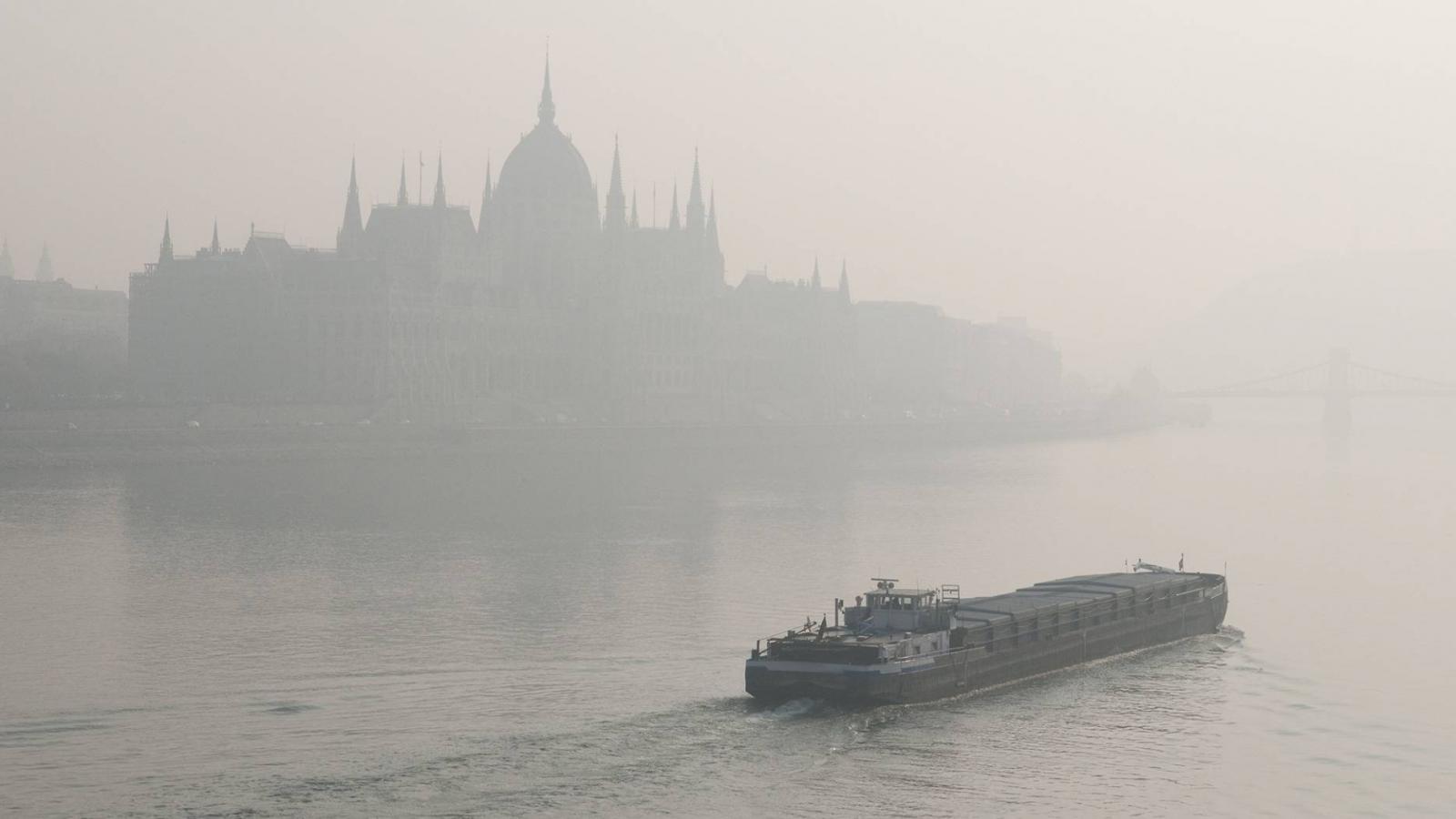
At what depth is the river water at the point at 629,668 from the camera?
2716cm

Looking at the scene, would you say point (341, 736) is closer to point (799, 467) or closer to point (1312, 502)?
point (1312, 502)

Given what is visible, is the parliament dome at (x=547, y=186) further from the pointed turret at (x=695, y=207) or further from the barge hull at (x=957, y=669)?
the barge hull at (x=957, y=669)

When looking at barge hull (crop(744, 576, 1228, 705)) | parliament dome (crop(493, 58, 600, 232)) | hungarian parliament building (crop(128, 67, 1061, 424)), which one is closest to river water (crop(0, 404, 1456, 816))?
barge hull (crop(744, 576, 1228, 705))

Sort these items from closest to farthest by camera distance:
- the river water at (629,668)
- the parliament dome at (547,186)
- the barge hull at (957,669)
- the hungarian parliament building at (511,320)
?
the river water at (629,668) < the barge hull at (957,669) < the hungarian parliament building at (511,320) < the parliament dome at (547,186)

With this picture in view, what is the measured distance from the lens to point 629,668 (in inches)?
1401

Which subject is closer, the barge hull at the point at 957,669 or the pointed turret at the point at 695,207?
the barge hull at the point at 957,669

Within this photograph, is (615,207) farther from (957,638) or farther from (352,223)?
(957,638)

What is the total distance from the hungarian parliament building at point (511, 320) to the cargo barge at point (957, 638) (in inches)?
2978

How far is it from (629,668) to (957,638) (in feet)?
20.9

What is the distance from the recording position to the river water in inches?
1069

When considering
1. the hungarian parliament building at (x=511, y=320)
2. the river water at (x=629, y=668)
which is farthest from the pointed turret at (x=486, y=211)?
the river water at (x=629, y=668)

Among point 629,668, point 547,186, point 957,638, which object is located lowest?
point 629,668

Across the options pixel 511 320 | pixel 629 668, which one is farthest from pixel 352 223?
pixel 629 668

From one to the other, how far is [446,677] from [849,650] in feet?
Result: 25.1
